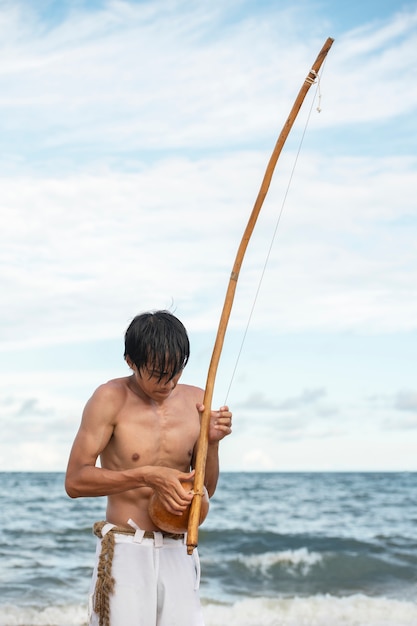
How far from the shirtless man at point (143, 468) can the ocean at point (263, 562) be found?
6320 mm

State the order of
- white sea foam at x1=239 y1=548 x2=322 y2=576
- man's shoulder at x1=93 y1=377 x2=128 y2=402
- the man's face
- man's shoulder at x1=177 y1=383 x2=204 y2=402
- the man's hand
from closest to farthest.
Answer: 1. the man's hand
2. the man's face
3. man's shoulder at x1=93 y1=377 x2=128 y2=402
4. man's shoulder at x1=177 y1=383 x2=204 y2=402
5. white sea foam at x1=239 y1=548 x2=322 y2=576

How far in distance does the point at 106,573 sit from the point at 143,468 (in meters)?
0.50

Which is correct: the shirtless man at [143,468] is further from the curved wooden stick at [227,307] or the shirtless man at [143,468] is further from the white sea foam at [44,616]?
the white sea foam at [44,616]

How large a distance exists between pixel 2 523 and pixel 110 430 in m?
17.3

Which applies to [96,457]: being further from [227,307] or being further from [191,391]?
[227,307]

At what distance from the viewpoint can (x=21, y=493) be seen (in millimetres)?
29531

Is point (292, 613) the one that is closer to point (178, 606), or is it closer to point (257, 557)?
point (257, 557)

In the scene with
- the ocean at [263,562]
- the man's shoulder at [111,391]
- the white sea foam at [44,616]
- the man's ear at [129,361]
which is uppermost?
the man's ear at [129,361]

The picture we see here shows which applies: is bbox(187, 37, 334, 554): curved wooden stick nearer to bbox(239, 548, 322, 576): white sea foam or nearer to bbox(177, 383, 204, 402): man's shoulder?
bbox(177, 383, 204, 402): man's shoulder

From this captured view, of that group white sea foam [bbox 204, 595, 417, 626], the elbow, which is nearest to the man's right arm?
the elbow

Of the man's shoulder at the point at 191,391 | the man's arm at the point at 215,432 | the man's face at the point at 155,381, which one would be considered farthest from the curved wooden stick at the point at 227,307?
the man's shoulder at the point at 191,391

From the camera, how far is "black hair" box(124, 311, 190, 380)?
139 inches

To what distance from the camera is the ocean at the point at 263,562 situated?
10258 millimetres

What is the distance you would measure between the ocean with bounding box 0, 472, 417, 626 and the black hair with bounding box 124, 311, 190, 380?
6.78 meters
